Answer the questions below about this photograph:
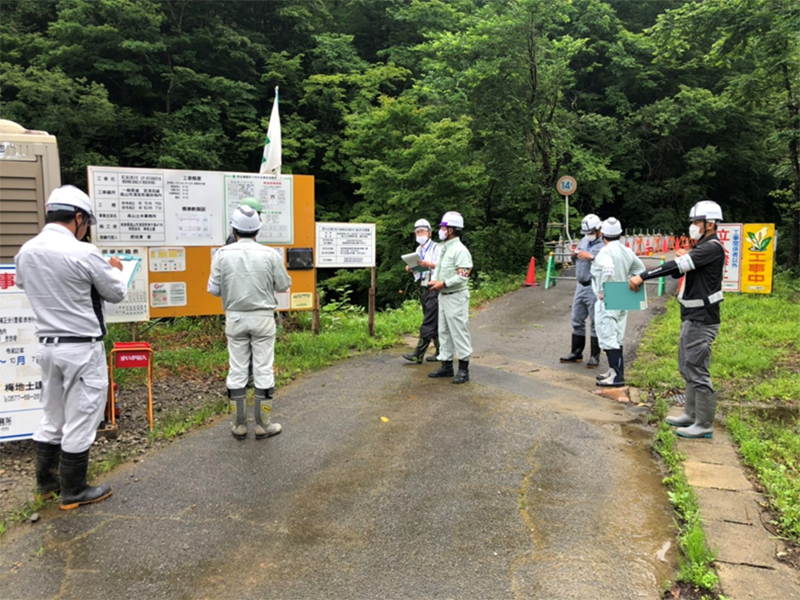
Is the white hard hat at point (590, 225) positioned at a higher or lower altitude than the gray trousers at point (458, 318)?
higher

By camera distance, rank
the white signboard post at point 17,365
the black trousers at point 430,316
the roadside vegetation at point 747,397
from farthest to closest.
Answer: the black trousers at point 430,316 < the white signboard post at point 17,365 < the roadside vegetation at point 747,397

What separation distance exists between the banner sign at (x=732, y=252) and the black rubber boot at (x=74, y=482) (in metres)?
12.2

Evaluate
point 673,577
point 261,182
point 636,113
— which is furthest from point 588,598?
point 636,113

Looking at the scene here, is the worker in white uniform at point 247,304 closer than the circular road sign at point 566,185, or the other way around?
the worker in white uniform at point 247,304

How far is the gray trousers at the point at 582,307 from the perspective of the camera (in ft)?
24.0

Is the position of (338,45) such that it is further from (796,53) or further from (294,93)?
(796,53)

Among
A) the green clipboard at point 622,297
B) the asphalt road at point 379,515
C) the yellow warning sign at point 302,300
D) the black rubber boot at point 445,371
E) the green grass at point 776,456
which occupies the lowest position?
the asphalt road at point 379,515

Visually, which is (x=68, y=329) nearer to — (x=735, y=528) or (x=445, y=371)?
(x=445, y=371)

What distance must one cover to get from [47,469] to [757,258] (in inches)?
516

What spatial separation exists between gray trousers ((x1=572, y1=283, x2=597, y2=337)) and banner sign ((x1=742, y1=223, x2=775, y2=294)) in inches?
265

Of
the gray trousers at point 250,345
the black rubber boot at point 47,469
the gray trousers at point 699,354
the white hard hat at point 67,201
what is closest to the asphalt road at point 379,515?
the black rubber boot at point 47,469

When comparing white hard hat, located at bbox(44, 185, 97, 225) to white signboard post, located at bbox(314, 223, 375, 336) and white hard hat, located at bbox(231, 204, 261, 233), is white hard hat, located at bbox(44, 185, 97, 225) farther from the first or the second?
white signboard post, located at bbox(314, 223, 375, 336)

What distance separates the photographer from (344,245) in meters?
7.95

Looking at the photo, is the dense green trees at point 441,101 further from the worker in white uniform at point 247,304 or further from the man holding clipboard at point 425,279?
the worker in white uniform at point 247,304
